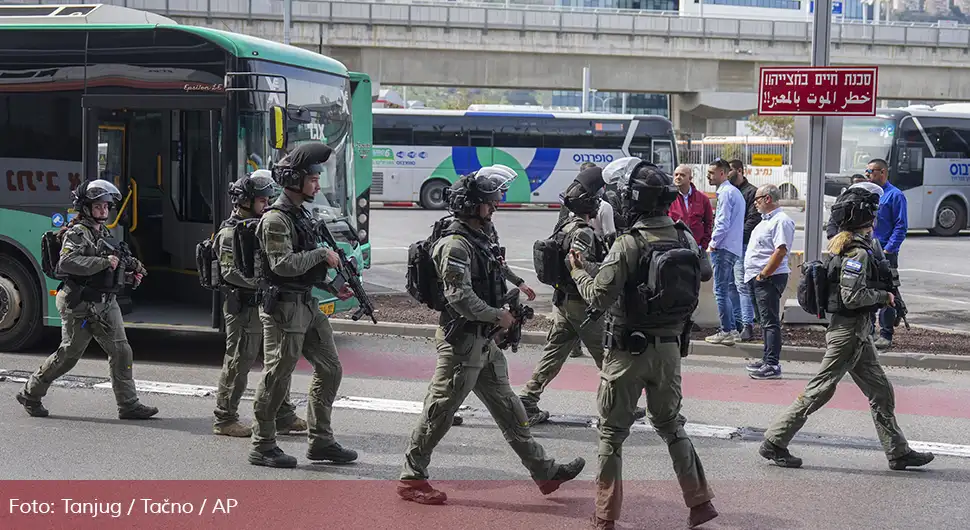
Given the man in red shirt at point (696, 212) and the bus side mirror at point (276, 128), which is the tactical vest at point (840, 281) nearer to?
the man in red shirt at point (696, 212)

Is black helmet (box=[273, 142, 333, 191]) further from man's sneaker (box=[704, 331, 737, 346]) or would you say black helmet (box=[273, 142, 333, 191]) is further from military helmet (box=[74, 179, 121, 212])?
man's sneaker (box=[704, 331, 737, 346])

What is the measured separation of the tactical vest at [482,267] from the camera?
576 centimetres

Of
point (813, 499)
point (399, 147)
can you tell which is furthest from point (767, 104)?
point (399, 147)

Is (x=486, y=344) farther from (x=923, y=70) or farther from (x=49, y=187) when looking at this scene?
(x=923, y=70)

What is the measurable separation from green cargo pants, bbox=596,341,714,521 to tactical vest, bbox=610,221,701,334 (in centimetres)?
14

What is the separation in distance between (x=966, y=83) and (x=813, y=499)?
46.2 meters

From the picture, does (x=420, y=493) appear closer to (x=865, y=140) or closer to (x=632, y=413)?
(x=632, y=413)

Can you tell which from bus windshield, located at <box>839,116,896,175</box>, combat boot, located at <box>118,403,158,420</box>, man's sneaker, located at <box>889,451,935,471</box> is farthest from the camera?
bus windshield, located at <box>839,116,896,175</box>

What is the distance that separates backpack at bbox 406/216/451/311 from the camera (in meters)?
5.81

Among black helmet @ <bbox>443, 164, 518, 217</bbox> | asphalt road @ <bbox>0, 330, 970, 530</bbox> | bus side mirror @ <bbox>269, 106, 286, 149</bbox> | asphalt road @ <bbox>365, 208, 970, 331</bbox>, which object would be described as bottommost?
asphalt road @ <bbox>0, 330, 970, 530</bbox>

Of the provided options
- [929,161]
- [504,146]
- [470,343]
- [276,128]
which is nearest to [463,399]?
[470,343]

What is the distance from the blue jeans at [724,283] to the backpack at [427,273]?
18.2 ft

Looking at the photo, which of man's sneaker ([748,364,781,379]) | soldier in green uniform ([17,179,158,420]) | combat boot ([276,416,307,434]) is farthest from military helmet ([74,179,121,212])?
man's sneaker ([748,364,781,379])

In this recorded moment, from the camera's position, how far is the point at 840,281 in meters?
6.50
